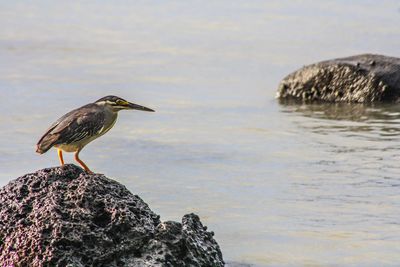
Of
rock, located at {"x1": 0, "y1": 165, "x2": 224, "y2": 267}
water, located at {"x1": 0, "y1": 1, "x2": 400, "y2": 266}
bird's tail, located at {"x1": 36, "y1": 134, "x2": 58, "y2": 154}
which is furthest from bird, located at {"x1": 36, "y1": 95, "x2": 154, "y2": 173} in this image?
water, located at {"x1": 0, "y1": 1, "x2": 400, "y2": 266}

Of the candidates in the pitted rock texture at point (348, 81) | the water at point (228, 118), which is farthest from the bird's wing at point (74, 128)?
the pitted rock texture at point (348, 81)

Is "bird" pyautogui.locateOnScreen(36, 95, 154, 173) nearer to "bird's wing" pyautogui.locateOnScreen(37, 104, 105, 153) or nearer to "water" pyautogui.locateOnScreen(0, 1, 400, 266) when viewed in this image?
"bird's wing" pyautogui.locateOnScreen(37, 104, 105, 153)

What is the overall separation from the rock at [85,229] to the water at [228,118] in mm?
1741

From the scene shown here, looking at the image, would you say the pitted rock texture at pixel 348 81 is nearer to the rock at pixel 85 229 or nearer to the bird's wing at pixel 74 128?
the bird's wing at pixel 74 128

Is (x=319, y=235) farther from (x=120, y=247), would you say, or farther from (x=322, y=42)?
(x=322, y=42)

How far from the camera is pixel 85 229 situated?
7273mm

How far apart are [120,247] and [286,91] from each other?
951cm

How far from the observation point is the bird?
28.4 ft

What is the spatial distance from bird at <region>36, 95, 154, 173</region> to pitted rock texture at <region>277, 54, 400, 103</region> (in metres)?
7.73

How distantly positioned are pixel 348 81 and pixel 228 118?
2.37m

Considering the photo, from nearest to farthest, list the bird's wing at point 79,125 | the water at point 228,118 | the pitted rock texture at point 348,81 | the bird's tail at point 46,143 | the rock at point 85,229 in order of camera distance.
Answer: the rock at point 85,229, the bird's tail at point 46,143, the bird's wing at point 79,125, the water at point 228,118, the pitted rock texture at point 348,81

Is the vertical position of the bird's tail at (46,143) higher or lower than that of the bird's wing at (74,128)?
lower

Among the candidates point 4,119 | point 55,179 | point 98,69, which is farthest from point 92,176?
point 98,69

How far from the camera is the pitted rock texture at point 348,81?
1622cm
